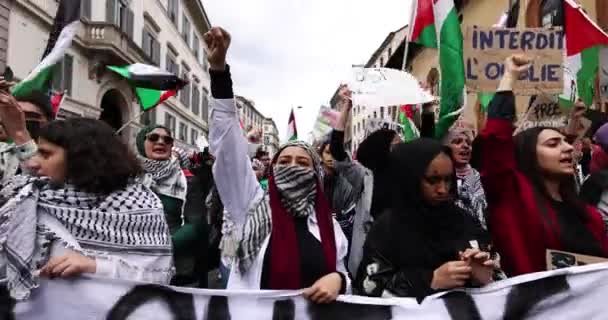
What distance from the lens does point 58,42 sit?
3.52 m

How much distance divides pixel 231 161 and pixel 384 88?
2308mm

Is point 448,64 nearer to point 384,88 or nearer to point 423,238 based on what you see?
point 384,88

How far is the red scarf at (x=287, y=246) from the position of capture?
7.68ft

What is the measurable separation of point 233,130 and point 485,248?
1154mm

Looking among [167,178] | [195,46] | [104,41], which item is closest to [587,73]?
[167,178]

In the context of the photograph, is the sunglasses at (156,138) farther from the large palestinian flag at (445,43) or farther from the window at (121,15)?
the window at (121,15)

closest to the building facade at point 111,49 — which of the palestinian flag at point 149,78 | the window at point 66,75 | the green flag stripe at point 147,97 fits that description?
the window at point 66,75

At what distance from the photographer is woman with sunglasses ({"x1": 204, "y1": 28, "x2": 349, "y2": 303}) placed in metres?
2.34

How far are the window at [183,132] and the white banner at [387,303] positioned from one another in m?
32.8

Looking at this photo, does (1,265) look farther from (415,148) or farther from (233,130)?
(415,148)

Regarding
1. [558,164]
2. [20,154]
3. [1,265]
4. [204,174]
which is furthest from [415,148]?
[204,174]

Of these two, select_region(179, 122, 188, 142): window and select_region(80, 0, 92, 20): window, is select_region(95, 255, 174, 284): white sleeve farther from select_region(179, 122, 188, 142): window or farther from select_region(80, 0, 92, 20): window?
select_region(179, 122, 188, 142): window

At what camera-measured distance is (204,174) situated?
4602 millimetres

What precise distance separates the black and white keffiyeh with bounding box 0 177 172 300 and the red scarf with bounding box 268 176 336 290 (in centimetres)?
49
